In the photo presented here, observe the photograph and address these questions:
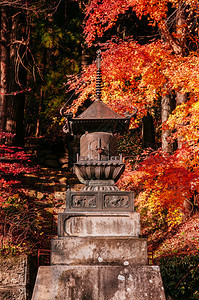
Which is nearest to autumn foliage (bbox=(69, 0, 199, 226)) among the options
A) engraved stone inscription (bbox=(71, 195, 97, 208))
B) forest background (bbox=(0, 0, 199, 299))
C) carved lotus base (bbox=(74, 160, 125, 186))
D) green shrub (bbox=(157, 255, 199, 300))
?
forest background (bbox=(0, 0, 199, 299))

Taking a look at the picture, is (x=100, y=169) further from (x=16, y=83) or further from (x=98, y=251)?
(x=16, y=83)

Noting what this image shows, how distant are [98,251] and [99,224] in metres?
0.47

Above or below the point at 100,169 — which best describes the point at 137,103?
Result: above

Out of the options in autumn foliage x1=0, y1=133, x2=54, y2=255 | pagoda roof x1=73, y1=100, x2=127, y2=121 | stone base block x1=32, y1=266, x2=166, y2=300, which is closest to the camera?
stone base block x1=32, y1=266, x2=166, y2=300

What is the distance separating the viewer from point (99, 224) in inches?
240

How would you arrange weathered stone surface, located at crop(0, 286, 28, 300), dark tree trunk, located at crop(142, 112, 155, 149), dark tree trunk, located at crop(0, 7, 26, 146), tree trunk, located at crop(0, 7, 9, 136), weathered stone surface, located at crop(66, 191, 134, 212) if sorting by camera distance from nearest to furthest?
1. weathered stone surface, located at crop(66, 191, 134, 212)
2. weathered stone surface, located at crop(0, 286, 28, 300)
3. tree trunk, located at crop(0, 7, 9, 136)
4. dark tree trunk, located at crop(0, 7, 26, 146)
5. dark tree trunk, located at crop(142, 112, 155, 149)

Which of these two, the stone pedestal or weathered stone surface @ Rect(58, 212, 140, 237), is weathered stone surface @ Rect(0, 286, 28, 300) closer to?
the stone pedestal

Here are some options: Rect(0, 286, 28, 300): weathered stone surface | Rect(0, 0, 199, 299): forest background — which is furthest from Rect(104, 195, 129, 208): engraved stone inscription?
Rect(0, 286, 28, 300): weathered stone surface

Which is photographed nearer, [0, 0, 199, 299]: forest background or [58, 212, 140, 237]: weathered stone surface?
[58, 212, 140, 237]: weathered stone surface

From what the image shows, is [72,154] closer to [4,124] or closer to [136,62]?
[4,124]

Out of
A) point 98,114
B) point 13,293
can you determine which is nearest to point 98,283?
point 98,114

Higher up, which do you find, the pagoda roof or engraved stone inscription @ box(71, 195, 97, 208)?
the pagoda roof

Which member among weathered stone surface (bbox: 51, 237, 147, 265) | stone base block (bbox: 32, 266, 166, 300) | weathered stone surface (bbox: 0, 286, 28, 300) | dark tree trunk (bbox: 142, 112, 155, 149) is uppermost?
dark tree trunk (bbox: 142, 112, 155, 149)

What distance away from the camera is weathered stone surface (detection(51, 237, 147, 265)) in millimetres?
5828
